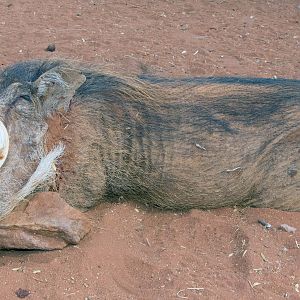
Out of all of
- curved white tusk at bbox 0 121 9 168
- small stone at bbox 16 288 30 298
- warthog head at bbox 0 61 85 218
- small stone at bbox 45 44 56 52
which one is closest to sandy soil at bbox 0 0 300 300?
small stone at bbox 16 288 30 298

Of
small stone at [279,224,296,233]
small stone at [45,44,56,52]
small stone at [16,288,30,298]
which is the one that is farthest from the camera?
small stone at [45,44,56,52]

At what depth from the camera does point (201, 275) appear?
9.77 ft

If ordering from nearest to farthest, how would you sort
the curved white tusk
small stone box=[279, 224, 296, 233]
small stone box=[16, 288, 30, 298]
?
small stone box=[16, 288, 30, 298]
the curved white tusk
small stone box=[279, 224, 296, 233]

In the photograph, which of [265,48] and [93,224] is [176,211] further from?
[265,48]

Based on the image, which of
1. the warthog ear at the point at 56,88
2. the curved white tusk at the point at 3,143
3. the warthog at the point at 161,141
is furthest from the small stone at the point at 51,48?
the curved white tusk at the point at 3,143

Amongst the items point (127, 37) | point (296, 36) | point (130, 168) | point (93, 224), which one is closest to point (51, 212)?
point (93, 224)

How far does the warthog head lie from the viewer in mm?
3213

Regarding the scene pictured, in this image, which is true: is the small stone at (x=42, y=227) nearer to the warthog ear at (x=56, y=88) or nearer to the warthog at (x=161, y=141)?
the warthog at (x=161, y=141)

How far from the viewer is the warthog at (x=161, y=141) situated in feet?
11.0

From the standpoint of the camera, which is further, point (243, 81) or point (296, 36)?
point (296, 36)

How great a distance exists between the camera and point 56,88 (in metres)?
3.32

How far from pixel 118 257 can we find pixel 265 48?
10.5 feet

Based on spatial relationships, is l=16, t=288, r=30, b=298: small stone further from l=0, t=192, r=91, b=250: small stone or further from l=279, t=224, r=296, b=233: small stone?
l=279, t=224, r=296, b=233: small stone

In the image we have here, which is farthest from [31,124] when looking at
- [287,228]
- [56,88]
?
[287,228]
